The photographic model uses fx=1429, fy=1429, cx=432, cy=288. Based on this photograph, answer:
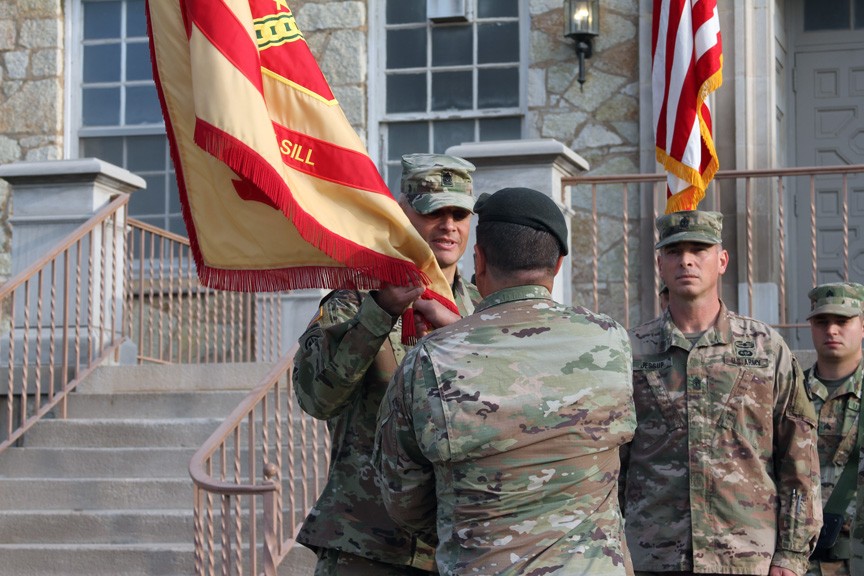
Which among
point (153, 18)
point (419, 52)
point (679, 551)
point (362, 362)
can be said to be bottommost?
point (679, 551)

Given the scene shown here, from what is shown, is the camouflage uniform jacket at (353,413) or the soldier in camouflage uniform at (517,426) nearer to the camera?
the soldier in camouflage uniform at (517,426)

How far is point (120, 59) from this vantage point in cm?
1195

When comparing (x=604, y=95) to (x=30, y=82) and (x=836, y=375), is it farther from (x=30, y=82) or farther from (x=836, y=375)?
(x=836, y=375)

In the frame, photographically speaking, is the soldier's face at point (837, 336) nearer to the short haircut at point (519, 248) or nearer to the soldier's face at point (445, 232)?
the soldier's face at point (445, 232)

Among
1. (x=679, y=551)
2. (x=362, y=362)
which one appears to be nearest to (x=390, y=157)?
(x=679, y=551)

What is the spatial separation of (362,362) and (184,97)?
3.34 ft

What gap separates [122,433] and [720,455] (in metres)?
4.74

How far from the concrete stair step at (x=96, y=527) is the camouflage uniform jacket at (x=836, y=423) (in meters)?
3.52

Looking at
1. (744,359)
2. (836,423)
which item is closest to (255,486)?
(744,359)

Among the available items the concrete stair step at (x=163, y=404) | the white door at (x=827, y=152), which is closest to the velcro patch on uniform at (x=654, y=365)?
the concrete stair step at (x=163, y=404)

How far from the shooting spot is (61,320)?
962cm

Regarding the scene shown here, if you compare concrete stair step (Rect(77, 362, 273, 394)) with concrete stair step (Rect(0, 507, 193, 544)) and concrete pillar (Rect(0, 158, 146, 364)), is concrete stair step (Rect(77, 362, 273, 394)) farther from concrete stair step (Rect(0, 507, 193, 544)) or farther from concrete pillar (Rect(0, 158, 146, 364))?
concrete stair step (Rect(0, 507, 193, 544))

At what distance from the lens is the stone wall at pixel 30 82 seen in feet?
38.1

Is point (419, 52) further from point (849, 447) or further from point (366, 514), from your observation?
point (366, 514)
